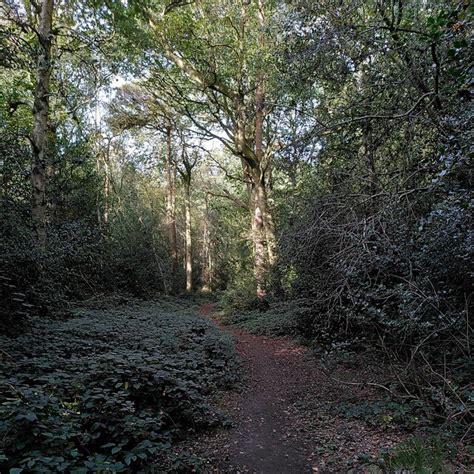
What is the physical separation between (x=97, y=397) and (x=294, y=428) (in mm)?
2800

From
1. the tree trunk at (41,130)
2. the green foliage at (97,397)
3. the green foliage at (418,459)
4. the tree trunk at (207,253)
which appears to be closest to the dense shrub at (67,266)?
the tree trunk at (41,130)

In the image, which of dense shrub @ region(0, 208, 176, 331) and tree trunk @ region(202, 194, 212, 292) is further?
tree trunk @ region(202, 194, 212, 292)

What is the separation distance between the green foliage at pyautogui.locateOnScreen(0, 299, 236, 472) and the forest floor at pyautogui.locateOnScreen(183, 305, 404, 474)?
1.52ft

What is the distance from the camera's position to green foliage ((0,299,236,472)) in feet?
8.87

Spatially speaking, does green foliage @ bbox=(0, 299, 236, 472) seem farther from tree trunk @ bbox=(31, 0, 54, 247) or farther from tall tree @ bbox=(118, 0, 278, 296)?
tall tree @ bbox=(118, 0, 278, 296)

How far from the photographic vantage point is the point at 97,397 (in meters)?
3.38

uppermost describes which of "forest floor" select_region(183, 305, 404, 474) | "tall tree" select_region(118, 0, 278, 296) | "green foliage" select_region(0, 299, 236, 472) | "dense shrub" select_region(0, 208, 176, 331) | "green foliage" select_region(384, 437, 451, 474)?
"tall tree" select_region(118, 0, 278, 296)

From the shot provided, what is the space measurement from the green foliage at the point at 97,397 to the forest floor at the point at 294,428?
463mm

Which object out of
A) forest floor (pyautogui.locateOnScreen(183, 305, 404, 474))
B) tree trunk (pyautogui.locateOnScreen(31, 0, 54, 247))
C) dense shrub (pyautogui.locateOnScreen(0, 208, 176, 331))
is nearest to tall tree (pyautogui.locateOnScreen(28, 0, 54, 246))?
tree trunk (pyautogui.locateOnScreen(31, 0, 54, 247))

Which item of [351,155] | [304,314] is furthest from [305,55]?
[304,314]

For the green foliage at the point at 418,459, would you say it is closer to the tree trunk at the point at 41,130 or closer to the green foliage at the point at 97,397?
the green foliage at the point at 97,397

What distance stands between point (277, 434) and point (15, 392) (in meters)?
3.24

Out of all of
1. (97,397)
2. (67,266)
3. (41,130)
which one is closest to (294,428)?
(97,397)

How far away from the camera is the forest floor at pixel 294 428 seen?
3.82 m
